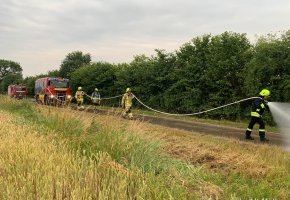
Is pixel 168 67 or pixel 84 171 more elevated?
pixel 168 67

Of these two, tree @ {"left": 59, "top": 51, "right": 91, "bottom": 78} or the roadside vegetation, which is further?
tree @ {"left": 59, "top": 51, "right": 91, "bottom": 78}

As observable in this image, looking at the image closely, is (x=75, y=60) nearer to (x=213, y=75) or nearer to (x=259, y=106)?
(x=213, y=75)

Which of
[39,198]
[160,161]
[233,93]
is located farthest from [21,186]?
[233,93]

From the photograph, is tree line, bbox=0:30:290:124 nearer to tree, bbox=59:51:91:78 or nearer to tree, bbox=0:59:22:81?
tree, bbox=59:51:91:78

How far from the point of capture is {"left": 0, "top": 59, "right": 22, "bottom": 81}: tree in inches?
4001

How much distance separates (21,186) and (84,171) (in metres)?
0.60

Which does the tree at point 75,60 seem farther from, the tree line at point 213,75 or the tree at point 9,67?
the tree at point 9,67

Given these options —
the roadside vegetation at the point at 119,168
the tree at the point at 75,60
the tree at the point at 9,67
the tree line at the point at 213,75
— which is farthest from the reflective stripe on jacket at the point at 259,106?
the tree at the point at 9,67

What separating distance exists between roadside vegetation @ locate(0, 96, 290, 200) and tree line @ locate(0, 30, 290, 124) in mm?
6456

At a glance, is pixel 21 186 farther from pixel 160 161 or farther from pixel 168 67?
pixel 168 67

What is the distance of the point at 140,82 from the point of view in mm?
20688

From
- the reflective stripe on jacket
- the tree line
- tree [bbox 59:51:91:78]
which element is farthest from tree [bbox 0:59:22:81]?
the reflective stripe on jacket

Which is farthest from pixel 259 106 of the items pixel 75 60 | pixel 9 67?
pixel 9 67

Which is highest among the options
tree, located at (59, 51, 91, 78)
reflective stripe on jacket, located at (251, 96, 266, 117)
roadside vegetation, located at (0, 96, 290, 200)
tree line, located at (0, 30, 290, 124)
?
tree, located at (59, 51, 91, 78)
